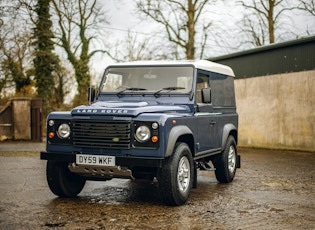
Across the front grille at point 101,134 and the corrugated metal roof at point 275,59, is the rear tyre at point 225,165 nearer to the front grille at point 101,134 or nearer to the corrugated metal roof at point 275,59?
the front grille at point 101,134

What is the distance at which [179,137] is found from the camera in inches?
270

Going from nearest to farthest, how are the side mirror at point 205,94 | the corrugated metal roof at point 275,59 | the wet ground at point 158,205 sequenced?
the wet ground at point 158,205
the side mirror at point 205,94
the corrugated metal roof at point 275,59

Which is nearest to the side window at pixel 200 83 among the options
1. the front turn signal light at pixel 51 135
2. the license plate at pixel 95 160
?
the license plate at pixel 95 160

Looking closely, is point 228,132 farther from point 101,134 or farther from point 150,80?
point 101,134

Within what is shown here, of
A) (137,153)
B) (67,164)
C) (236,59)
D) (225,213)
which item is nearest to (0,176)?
(67,164)

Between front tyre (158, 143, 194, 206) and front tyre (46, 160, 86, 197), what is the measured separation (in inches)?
64.0

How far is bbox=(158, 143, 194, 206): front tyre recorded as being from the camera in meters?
6.33

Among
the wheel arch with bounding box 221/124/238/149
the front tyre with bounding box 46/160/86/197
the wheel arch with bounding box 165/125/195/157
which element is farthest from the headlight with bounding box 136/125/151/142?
the wheel arch with bounding box 221/124/238/149

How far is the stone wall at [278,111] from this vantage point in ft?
53.1

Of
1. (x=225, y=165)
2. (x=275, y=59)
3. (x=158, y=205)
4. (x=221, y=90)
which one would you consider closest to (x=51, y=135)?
(x=158, y=205)

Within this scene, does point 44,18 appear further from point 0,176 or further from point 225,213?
point 225,213

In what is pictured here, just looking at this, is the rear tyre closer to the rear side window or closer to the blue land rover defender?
the blue land rover defender

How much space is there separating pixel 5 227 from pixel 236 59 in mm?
15574

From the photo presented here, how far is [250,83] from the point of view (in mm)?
18891
